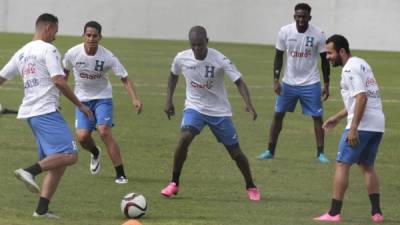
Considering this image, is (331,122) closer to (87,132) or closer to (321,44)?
(87,132)

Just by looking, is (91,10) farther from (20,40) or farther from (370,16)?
(370,16)

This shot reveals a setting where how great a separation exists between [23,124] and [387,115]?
7.83 meters

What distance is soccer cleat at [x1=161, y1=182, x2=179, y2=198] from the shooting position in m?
12.4

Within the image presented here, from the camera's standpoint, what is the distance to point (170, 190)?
1238 centimetres

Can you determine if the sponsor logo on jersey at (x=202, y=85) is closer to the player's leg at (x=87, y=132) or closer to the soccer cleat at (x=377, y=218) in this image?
the player's leg at (x=87, y=132)

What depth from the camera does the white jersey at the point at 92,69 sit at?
44.4 ft

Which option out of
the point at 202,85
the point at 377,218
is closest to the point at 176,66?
the point at 202,85

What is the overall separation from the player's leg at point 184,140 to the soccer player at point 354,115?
83.7 inches

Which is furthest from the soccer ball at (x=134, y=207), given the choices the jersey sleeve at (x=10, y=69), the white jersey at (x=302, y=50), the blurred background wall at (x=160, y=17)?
the blurred background wall at (x=160, y=17)

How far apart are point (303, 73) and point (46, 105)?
239 inches

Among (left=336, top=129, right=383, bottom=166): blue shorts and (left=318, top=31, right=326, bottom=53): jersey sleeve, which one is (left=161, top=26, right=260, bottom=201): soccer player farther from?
(left=318, top=31, right=326, bottom=53): jersey sleeve

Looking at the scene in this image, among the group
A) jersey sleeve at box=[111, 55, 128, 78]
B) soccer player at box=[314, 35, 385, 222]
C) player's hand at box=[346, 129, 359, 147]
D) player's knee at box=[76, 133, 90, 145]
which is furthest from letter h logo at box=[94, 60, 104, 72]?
player's hand at box=[346, 129, 359, 147]

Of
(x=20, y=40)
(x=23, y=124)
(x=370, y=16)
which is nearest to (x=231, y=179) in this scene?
(x=23, y=124)

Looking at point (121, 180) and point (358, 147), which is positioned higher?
point (358, 147)
